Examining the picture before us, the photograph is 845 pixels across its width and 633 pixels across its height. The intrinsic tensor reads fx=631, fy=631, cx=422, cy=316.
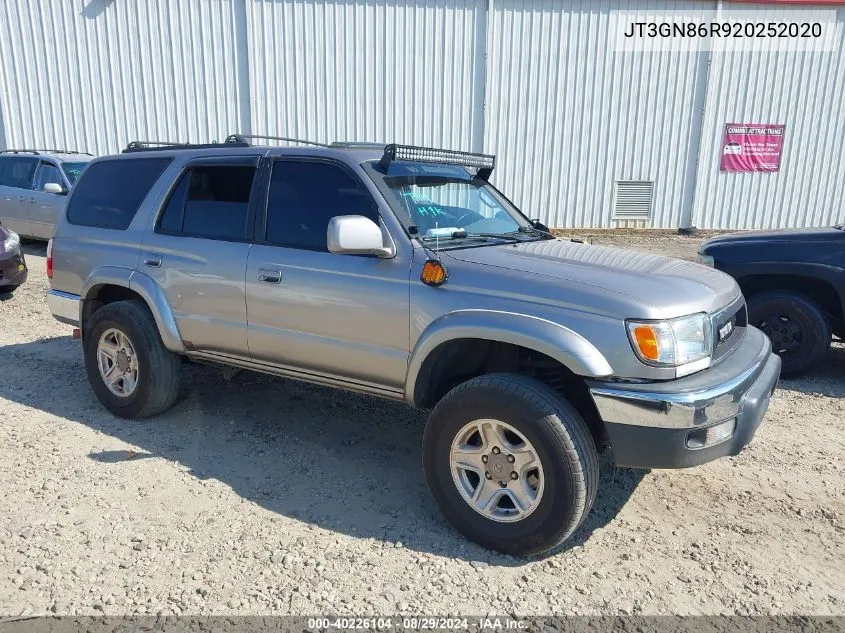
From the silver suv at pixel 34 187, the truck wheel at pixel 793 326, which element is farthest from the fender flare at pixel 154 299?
the silver suv at pixel 34 187

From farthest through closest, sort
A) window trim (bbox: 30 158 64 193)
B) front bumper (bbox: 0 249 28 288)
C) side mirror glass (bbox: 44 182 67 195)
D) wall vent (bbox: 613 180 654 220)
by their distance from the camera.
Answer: wall vent (bbox: 613 180 654 220) < window trim (bbox: 30 158 64 193) < side mirror glass (bbox: 44 182 67 195) < front bumper (bbox: 0 249 28 288)

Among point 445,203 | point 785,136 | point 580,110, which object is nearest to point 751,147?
point 785,136

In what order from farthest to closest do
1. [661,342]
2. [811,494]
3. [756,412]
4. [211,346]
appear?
1. [211,346]
2. [811,494]
3. [756,412]
4. [661,342]

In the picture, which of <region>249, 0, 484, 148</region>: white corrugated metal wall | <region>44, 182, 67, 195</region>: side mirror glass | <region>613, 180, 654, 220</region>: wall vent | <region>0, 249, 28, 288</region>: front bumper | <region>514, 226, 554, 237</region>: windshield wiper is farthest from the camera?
<region>613, 180, 654, 220</region>: wall vent

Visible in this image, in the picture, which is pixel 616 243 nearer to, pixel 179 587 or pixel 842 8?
pixel 842 8

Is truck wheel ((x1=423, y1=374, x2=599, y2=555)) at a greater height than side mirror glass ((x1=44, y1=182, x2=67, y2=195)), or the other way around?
side mirror glass ((x1=44, y1=182, x2=67, y2=195))

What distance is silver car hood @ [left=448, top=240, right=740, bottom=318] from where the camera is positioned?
288 cm

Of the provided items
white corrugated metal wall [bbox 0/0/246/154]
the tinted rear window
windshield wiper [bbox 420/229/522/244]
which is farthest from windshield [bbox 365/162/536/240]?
white corrugated metal wall [bbox 0/0/246/154]

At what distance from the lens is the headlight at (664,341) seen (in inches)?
108

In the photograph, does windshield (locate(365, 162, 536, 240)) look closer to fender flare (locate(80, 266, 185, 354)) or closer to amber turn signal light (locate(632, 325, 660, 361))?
amber turn signal light (locate(632, 325, 660, 361))

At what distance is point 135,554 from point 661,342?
2.63 meters

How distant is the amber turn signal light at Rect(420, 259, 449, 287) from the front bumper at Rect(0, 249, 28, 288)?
7072mm

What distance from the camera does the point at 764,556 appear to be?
120 inches

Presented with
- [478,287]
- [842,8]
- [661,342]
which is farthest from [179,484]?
[842,8]
